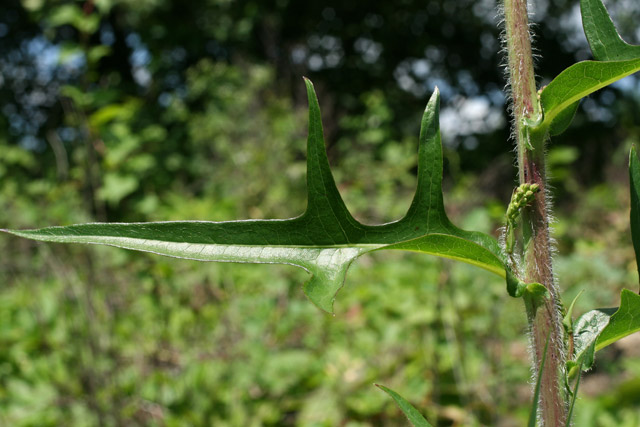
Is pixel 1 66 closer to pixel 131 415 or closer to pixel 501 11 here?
pixel 131 415

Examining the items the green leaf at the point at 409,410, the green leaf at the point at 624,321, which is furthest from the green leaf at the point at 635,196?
the green leaf at the point at 409,410

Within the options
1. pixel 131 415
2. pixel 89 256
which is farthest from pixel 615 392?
pixel 89 256

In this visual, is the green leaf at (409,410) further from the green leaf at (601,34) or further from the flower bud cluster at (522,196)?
the green leaf at (601,34)

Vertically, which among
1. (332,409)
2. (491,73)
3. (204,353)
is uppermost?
(491,73)

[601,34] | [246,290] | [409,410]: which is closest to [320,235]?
[409,410]

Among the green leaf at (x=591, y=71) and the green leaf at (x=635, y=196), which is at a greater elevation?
the green leaf at (x=591, y=71)

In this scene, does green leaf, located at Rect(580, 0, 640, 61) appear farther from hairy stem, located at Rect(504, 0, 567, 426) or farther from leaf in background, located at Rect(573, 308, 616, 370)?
leaf in background, located at Rect(573, 308, 616, 370)

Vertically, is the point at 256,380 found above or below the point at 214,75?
below
